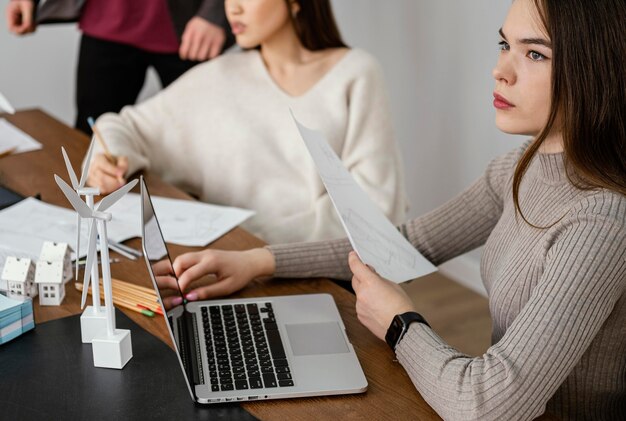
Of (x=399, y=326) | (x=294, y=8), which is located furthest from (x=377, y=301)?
(x=294, y=8)

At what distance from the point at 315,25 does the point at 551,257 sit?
1.11 m

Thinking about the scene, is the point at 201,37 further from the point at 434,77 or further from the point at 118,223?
the point at 434,77

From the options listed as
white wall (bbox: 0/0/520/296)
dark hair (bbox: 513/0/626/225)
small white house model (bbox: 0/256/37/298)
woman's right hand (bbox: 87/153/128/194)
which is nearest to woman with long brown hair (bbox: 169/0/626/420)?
dark hair (bbox: 513/0/626/225)

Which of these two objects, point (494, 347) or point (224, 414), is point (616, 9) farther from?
point (224, 414)

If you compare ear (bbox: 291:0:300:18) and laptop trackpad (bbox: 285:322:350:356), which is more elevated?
ear (bbox: 291:0:300:18)

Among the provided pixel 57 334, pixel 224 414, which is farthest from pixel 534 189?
pixel 57 334

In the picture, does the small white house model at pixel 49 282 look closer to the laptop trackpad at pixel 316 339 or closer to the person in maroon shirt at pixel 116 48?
→ the laptop trackpad at pixel 316 339

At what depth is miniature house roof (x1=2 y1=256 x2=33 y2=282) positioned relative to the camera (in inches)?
53.4

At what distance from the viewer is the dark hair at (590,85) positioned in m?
1.16

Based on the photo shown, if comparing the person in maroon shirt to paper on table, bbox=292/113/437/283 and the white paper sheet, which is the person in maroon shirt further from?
paper on table, bbox=292/113/437/283

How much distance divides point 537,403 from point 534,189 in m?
0.35

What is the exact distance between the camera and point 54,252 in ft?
4.66

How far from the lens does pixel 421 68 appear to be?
123 inches

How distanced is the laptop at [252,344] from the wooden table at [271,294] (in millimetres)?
20
